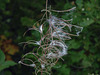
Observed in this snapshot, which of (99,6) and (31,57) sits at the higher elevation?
(99,6)

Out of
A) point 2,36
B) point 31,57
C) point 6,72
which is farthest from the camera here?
point 2,36

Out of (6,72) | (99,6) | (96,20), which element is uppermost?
(99,6)

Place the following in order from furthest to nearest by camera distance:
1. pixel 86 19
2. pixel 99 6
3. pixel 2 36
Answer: pixel 2 36 < pixel 99 6 < pixel 86 19

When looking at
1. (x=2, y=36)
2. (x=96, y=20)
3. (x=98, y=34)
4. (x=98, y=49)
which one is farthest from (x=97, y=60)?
(x=2, y=36)

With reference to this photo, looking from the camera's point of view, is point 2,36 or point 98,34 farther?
point 2,36

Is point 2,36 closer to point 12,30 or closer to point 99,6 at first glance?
point 12,30

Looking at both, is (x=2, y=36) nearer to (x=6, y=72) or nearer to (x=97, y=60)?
(x=6, y=72)
